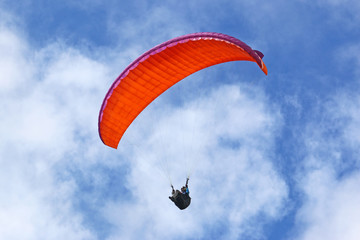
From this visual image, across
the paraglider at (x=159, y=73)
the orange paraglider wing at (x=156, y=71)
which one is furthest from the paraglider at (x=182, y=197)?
the orange paraglider wing at (x=156, y=71)

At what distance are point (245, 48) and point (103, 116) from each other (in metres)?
8.01

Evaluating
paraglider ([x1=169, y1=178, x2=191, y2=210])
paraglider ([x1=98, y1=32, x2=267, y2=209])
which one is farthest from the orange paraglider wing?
paraglider ([x1=169, y1=178, x2=191, y2=210])

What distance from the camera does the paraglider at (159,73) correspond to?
854 inches

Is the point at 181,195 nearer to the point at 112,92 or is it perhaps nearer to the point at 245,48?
the point at 112,92

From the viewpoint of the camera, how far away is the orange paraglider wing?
71.4 ft

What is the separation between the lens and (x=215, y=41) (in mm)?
21219

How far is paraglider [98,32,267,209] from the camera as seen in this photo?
21688mm

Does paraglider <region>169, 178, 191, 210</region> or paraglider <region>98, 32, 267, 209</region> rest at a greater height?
paraglider <region>98, 32, 267, 209</region>

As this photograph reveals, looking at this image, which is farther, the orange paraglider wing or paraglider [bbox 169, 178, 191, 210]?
paraglider [bbox 169, 178, 191, 210]

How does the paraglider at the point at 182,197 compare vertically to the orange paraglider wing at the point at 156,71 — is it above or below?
below

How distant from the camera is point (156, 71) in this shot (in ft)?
78.5

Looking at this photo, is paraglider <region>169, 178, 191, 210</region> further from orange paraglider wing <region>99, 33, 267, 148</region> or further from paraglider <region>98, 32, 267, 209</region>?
orange paraglider wing <region>99, 33, 267, 148</region>

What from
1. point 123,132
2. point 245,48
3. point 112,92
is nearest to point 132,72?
point 112,92

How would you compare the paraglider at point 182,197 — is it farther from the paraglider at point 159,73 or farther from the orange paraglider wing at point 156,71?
the orange paraglider wing at point 156,71
